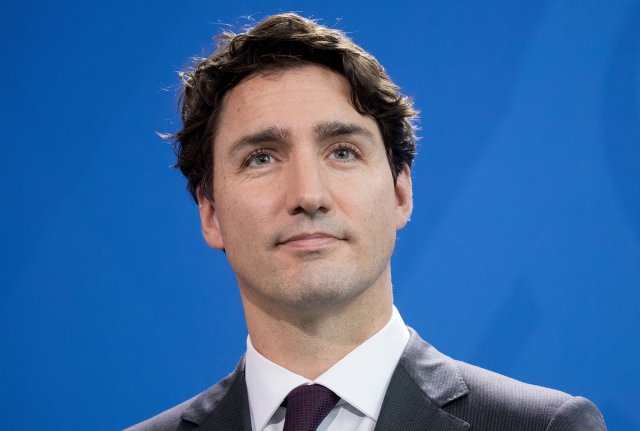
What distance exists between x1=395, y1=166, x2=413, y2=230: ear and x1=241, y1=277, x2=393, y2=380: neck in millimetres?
252

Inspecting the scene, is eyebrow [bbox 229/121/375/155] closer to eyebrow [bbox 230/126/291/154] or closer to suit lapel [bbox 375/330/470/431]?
eyebrow [bbox 230/126/291/154]

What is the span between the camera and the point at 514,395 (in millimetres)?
2234

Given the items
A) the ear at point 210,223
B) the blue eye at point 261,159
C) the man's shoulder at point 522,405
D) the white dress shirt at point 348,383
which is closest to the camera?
the man's shoulder at point 522,405

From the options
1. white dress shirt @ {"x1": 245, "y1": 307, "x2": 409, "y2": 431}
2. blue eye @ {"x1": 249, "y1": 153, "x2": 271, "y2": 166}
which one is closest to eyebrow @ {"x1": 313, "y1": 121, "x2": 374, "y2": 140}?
blue eye @ {"x1": 249, "y1": 153, "x2": 271, "y2": 166}

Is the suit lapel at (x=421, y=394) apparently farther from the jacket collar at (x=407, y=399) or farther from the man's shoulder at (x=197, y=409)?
the man's shoulder at (x=197, y=409)

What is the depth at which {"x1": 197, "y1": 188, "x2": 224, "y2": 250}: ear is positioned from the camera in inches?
104

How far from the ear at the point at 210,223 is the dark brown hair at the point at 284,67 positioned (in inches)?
1.2

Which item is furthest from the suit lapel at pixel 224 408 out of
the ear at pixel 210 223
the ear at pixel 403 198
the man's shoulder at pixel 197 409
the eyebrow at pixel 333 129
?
the eyebrow at pixel 333 129

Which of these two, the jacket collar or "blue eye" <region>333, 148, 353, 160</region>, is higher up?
"blue eye" <region>333, 148, 353, 160</region>

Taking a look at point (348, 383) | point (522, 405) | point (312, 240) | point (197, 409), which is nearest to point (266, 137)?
point (312, 240)

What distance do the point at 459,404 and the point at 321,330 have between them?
1.27 feet

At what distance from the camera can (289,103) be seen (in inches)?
93.7

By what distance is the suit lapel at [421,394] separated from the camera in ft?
7.16

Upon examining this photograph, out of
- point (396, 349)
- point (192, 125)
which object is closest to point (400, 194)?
point (396, 349)
